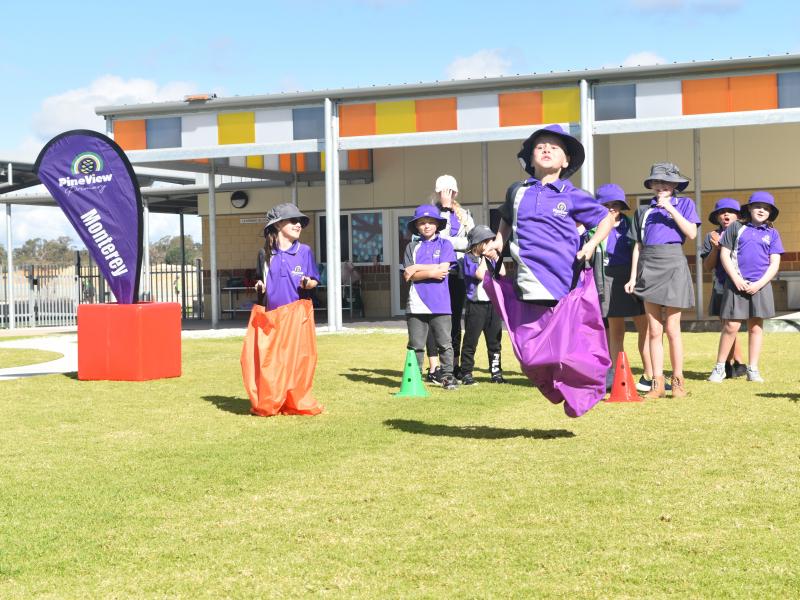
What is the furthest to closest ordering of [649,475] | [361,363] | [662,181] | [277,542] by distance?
[361,363]
[662,181]
[649,475]
[277,542]

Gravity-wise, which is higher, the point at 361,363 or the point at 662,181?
the point at 662,181

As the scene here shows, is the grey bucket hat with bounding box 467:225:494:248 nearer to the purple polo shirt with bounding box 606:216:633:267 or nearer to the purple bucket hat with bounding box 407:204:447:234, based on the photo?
the purple bucket hat with bounding box 407:204:447:234

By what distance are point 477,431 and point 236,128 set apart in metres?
12.6

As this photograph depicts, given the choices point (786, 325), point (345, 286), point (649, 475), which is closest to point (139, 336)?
point (649, 475)

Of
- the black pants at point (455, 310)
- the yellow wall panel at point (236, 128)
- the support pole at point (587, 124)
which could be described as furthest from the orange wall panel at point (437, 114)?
the black pants at point (455, 310)

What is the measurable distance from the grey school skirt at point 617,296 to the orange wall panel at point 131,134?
1190 centimetres

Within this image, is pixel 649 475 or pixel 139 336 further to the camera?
pixel 139 336

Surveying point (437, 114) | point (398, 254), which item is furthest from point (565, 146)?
point (398, 254)

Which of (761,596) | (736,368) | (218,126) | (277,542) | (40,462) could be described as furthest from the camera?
(218,126)

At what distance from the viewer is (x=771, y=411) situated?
8.32 meters

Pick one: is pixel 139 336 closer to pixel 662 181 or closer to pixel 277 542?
pixel 662 181

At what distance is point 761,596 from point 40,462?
14.4 feet

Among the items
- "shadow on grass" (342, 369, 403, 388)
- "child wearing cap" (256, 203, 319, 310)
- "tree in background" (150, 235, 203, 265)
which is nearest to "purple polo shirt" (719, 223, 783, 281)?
"shadow on grass" (342, 369, 403, 388)

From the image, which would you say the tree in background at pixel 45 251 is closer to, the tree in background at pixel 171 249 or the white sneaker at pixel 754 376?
the tree in background at pixel 171 249
